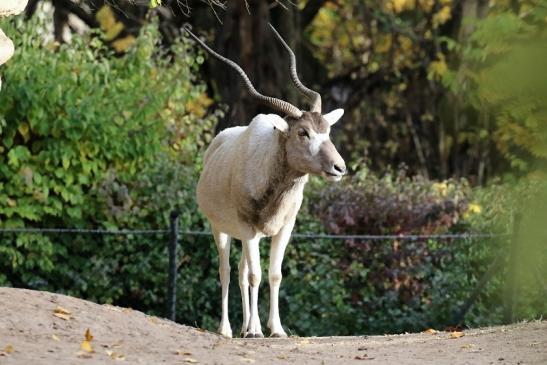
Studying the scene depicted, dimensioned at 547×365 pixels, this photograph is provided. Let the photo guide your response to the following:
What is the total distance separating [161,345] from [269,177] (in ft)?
7.95

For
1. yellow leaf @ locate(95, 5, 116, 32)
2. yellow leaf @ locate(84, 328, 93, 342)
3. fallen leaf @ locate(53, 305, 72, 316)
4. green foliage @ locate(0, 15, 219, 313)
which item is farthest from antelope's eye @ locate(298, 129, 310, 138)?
yellow leaf @ locate(95, 5, 116, 32)

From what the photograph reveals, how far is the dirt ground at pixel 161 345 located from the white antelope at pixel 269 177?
1.04 meters

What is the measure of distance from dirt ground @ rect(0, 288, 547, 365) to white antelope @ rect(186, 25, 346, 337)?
41.1 inches

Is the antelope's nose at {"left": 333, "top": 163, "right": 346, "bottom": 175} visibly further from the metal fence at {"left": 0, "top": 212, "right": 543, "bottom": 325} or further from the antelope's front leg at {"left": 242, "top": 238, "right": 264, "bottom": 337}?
the metal fence at {"left": 0, "top": 212, "right": 543, "bottom": 325}

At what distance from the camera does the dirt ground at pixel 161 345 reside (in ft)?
20.1

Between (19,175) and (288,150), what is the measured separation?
13.1ft

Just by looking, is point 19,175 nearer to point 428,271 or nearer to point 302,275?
point 302,275

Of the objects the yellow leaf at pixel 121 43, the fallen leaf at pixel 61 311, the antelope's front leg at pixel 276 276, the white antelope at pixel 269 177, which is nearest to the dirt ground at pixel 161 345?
the fallen leaf at pixel 61 311

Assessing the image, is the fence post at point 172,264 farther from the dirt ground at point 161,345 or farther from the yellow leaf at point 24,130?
the dirt ground at point 161,345

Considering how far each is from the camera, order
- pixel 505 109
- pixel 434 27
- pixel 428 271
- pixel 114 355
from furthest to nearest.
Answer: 1. pixel 434 27
2. pixel 428 271
3. pixel 114 355
4. pixel 505 109

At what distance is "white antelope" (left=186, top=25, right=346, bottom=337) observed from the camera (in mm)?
8680

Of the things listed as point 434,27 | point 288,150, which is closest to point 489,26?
point 288,150

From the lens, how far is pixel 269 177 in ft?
29.3

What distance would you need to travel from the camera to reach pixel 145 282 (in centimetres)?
1223
